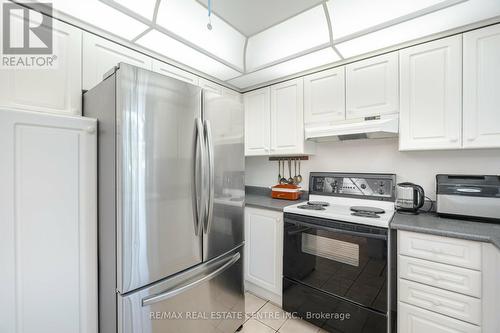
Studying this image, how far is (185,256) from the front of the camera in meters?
Answer: 1.26

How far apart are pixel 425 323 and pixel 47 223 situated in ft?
7.29

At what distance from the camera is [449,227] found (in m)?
1.30

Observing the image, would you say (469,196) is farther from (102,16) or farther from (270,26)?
(102,16)

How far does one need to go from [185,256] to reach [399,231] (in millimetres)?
1376

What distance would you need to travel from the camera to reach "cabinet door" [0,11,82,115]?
116 cm

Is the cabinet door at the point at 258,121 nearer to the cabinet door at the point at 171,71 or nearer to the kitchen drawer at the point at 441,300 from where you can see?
the cabinet door at the point at 171,71

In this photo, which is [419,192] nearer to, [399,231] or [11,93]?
[399,231]

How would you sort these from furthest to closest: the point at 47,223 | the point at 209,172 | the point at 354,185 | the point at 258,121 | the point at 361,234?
1. the point at 258,121
2. the point at 354,185
3. the point at 361,234
4. the point at 209,172
5. the point at 47,223

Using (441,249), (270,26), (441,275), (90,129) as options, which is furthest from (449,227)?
(90,129)

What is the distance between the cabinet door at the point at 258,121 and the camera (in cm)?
244

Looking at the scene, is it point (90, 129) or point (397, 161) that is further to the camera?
point (397, 161)

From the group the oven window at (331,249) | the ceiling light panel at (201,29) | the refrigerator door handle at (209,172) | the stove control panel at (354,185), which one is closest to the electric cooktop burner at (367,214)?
the oven window at (331,249)

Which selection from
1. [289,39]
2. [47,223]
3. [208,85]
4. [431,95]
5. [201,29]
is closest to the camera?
[47,223]

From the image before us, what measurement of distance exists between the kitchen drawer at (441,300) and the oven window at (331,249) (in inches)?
11.8
